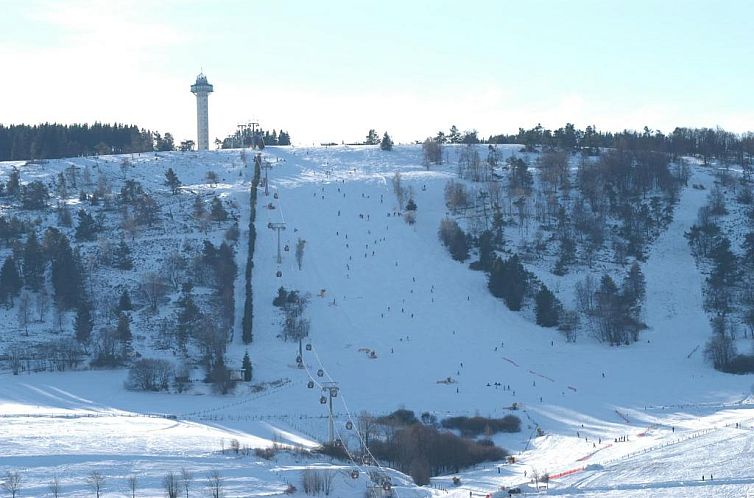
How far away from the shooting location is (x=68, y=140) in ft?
420

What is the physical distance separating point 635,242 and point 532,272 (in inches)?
428

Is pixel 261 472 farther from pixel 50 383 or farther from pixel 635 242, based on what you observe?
pixel 635 242

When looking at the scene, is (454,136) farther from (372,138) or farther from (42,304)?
(42,304)

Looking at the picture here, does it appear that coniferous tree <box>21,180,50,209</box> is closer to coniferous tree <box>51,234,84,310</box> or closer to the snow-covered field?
coniferous tree <box>51,234,84,310</box>

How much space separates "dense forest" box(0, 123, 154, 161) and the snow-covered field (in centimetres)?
3041

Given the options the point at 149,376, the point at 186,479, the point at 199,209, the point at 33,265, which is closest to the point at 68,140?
the point at 199,209

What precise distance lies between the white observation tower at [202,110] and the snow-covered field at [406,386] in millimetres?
30819

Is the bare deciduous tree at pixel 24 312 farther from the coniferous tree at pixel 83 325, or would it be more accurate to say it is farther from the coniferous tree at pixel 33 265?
the coniferous tree at pixel 83 325

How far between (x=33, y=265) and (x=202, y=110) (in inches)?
2355

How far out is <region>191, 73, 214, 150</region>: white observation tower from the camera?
133500 mm

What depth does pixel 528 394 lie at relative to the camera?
61.9 m

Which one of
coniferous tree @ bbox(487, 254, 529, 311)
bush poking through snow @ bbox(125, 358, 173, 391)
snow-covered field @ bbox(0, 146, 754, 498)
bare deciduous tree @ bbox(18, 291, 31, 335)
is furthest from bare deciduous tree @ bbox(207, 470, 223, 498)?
coniferous tree @ bbox(487, 254, 529, 311)

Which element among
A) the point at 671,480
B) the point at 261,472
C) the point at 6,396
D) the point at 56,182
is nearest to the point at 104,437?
the point at 261,472

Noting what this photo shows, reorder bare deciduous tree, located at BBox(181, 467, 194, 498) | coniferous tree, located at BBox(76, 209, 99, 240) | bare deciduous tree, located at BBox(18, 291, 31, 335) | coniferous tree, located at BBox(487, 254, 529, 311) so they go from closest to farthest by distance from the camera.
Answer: bare deciduous tree, located at BBox(181, 467, 194, 498) < bare deciduous tree, located at BBox(18, 291, 31, 335) < coniferous tree, located at BBox(487, 254, 529, 311) < coniferous tree, located at BBox(76, 209, 99, 240)
